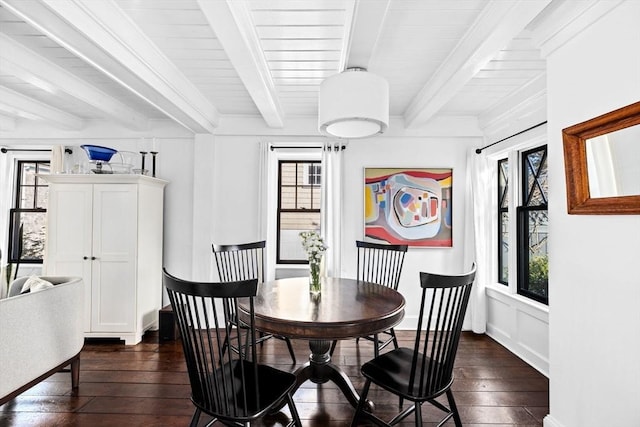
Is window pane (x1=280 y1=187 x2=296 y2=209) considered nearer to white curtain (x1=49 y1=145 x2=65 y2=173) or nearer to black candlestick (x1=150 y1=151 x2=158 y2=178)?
black candlestick (x1=150 y1=151 x2=158 y2=178)

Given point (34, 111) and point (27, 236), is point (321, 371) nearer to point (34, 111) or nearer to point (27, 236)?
point (34, 111)

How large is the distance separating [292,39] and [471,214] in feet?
9.37

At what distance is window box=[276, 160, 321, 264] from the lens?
181 inches

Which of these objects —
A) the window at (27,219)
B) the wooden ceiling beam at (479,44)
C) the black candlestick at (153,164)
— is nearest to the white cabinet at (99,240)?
the black candlestick at (153,164)

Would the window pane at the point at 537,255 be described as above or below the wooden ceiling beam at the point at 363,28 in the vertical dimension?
below

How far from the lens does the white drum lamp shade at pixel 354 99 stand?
83.2 inches

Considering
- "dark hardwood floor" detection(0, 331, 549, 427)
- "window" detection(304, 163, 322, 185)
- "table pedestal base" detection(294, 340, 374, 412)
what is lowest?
"dark hardwood floor" detection(0, 331, 549, 427)

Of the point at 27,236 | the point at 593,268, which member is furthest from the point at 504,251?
the point at 27,236

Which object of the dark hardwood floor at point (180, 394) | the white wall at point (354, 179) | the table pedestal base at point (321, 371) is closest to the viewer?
the dark hardwood floor at point (180, 394)

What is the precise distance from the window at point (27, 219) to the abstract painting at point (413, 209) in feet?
13.6

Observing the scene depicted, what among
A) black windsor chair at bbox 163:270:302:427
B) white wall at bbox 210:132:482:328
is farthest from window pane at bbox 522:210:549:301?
black windsor chair at bbox 163:270:302:427

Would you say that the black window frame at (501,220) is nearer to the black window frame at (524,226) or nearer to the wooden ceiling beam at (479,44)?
the black window frame at (524,226)

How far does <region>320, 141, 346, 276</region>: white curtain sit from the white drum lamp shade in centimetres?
177

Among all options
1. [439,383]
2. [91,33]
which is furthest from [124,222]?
[439,383]
